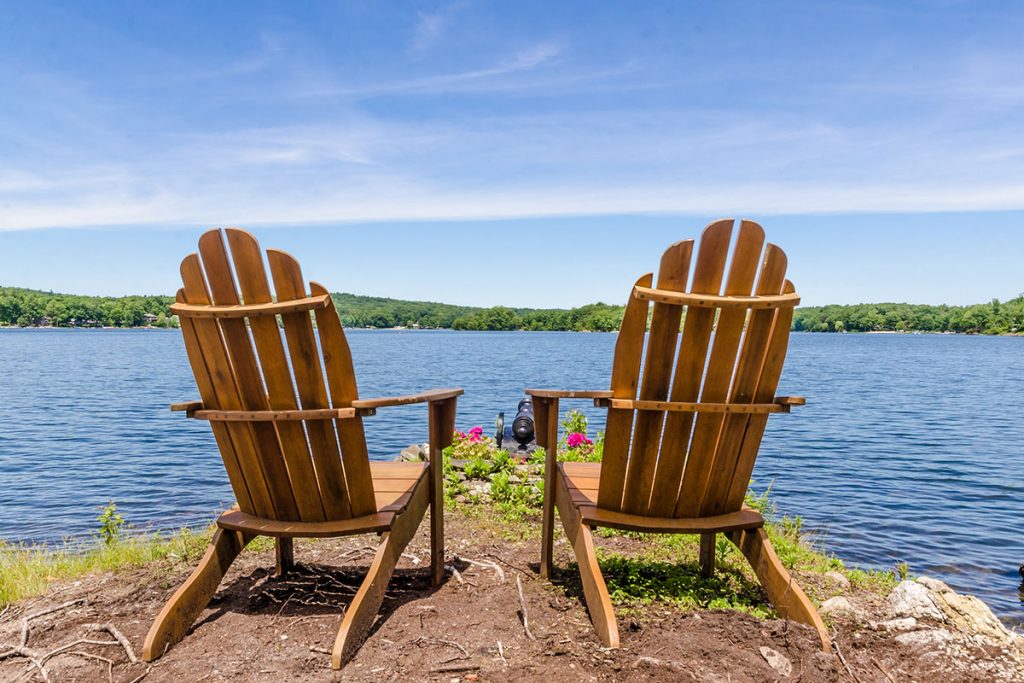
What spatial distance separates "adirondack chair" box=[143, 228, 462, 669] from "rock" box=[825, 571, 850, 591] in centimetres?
286

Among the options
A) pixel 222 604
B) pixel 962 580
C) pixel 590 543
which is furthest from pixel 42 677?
pixel 962 580

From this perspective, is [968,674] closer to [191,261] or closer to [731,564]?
[731,564]

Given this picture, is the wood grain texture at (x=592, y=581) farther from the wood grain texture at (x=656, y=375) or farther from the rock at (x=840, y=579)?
the rock at (x=840, y=579)

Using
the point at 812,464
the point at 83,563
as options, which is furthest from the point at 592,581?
the point at 812,464

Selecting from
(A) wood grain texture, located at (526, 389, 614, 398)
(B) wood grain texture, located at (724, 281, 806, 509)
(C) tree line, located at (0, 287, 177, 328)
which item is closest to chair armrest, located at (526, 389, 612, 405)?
(A) wood grain texture, located at (526, 389, 614, 398)

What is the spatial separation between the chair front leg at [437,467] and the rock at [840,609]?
6.89ft

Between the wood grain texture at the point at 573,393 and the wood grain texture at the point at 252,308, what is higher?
the wood grain texture at the point at 252,308

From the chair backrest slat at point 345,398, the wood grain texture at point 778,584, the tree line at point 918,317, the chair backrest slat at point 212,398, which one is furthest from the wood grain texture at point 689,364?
the tree line at point 918,317

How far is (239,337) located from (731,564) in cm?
331

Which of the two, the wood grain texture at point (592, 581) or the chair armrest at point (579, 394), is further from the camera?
the chair armrest at point (579, 394)

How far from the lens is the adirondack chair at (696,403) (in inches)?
114

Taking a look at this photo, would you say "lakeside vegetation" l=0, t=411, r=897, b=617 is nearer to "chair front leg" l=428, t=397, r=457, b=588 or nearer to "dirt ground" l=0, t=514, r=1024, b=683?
"dirt ground" l=0, t=514, r=1024, b=683

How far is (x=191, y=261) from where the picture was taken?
2914mm

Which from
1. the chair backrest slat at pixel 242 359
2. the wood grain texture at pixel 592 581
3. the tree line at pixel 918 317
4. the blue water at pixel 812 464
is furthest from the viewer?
the tree line at pixel 918 317
